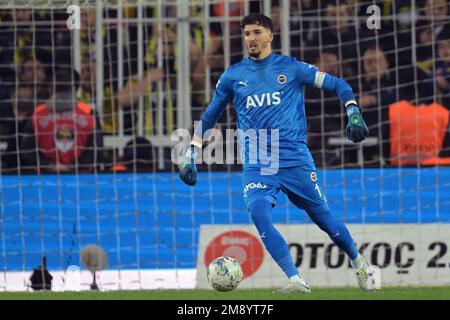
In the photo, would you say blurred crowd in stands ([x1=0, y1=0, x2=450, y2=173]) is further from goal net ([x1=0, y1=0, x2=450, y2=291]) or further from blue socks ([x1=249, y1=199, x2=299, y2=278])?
blue socks ([x1=249, y1=199, x2=299, y2=278])

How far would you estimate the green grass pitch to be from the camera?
9.73m

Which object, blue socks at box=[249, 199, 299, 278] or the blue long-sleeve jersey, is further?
the blue long-sleeve jersey

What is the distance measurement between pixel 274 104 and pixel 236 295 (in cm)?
181

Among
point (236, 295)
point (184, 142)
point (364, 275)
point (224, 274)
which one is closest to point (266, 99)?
point (224, 274)

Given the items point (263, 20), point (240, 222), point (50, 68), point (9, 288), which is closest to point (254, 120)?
point (263, 20)

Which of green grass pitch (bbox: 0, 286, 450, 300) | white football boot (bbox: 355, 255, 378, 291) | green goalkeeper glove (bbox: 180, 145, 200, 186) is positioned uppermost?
green goalkeeper glove (bbox: 180, 145, 200, 186)

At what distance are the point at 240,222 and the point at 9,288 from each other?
2.53 meters

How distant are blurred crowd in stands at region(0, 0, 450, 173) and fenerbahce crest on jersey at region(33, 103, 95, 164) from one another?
1 cm

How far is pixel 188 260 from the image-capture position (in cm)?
1289

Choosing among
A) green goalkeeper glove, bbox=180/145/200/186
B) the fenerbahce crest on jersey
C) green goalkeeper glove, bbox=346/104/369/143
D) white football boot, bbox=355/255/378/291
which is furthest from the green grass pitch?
the fenerbahce crest on jersey

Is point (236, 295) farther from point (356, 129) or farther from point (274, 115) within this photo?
point (356, 129)

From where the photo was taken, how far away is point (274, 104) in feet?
31.8

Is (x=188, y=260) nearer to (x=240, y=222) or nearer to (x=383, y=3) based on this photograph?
(x=240, y=222)

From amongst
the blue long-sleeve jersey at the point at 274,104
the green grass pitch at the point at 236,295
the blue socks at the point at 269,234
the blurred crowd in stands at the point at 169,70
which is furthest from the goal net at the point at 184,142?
the blue socks at the point at 269,234
